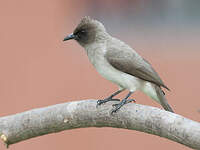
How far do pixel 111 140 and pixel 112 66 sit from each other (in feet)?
10.9

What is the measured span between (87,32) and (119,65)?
1.53 feet

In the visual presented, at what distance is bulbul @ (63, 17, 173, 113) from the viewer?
5.32 metres

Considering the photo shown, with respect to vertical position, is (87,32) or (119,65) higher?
(87,32)

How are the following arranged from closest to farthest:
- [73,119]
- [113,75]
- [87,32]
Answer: [73,119] → [113,75] → [87,32]

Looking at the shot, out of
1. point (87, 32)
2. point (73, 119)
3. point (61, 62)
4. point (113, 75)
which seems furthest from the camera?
point (61, 62)

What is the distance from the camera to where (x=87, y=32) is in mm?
5578

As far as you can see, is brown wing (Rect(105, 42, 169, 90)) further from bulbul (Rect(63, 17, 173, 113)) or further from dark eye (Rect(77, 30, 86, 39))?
dark eye (Rect(77, 30, 86, 39))

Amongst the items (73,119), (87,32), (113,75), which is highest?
(87,32)

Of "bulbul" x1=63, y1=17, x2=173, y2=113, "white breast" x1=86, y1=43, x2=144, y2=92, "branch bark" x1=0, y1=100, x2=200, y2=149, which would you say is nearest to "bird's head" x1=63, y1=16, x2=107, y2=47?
"bulbul" x1=63, y1=17, x2=173, y2=113

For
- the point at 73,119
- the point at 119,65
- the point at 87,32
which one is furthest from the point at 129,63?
the point at 73,119

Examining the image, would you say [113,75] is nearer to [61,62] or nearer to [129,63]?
[129,63]

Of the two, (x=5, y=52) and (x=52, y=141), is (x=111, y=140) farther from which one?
(x=5, y=52)

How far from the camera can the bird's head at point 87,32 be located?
5.57 meters

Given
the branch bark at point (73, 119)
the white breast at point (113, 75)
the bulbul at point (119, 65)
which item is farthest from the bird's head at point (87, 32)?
the branch bark at point (73, 119)
